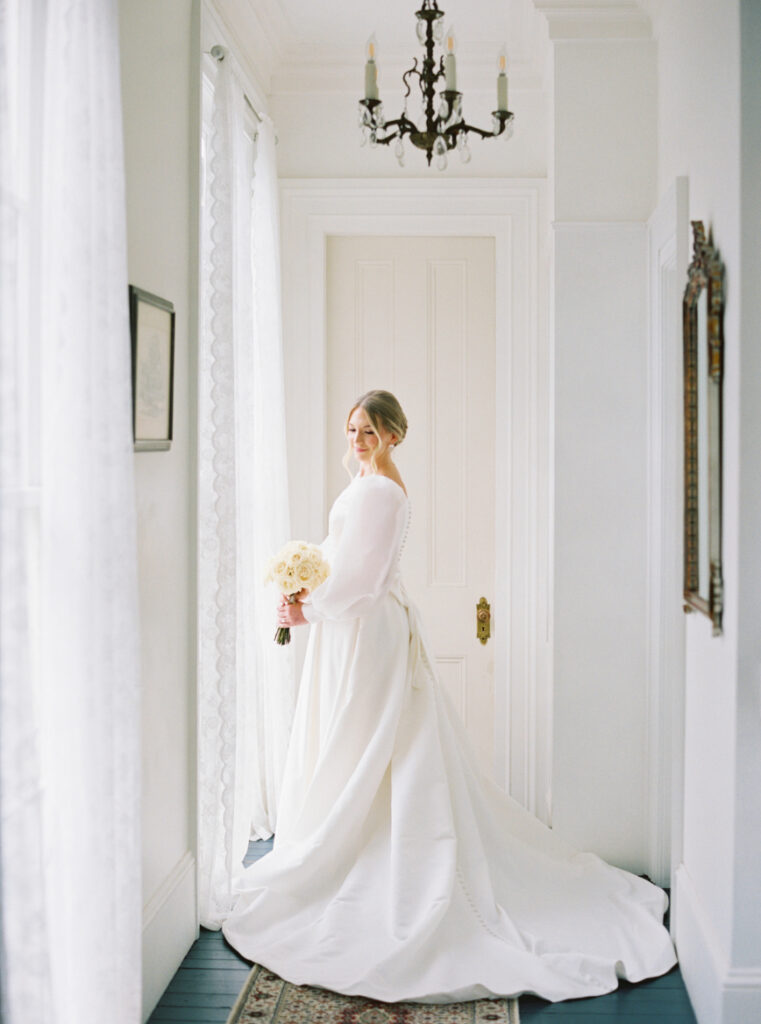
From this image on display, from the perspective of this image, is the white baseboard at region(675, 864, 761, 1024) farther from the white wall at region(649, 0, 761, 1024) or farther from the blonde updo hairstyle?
the blonde updo hairstyle

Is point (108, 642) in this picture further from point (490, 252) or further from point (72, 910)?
point (490, 252)

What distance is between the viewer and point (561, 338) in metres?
3.66

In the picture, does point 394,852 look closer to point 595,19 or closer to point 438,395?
point 438,395

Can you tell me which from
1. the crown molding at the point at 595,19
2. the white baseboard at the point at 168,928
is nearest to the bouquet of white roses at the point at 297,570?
the white baseboard at the point at 168,928

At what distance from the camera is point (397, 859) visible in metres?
2.96

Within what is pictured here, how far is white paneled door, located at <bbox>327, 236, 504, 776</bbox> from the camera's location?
4.40 meters

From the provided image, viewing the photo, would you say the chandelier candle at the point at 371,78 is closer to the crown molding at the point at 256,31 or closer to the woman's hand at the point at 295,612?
the crown molding at the point at 256,31

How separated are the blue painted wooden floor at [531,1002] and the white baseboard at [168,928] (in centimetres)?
5

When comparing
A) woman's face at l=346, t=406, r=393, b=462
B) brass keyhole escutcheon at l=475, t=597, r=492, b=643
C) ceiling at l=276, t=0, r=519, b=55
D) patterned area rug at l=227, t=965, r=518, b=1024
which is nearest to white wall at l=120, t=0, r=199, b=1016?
patterned area rug at l=227, t=965, r=518, b=1024

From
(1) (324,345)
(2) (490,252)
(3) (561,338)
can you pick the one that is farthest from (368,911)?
(2) (490,252)

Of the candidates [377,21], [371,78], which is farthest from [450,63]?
[377,21]

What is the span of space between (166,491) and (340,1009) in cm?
148

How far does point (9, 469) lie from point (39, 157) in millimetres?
688

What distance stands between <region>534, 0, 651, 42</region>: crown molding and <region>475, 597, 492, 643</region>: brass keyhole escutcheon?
2.28 meters
